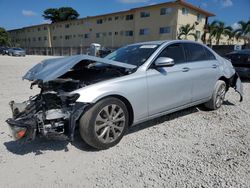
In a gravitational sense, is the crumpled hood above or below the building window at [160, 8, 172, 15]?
below

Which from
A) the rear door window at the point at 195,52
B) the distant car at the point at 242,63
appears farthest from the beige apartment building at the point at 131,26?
the rear door window at the point at 195,52

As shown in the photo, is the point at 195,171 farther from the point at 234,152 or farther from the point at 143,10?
the point at 143,10

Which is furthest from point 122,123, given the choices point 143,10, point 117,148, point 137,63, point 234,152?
point 143,10

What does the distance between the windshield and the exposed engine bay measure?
418 millimetres

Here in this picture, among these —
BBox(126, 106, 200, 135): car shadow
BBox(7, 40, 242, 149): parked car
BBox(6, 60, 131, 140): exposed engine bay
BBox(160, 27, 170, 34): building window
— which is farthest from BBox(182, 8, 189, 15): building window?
BBox(6, 60, 131, 140): exposed engine bay

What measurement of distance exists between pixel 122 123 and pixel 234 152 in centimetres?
175

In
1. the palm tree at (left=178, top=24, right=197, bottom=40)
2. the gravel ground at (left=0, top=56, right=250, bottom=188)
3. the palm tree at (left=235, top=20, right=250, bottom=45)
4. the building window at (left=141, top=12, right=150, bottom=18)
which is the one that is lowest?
the gravel ground at (left=0, top=56, right=250, bottom=188)

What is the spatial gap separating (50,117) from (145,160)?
145cm

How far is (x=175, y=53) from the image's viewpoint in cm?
439

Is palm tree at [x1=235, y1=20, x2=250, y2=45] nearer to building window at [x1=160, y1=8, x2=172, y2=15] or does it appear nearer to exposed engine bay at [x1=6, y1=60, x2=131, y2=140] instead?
building window at [x1=160, y1=8, x2=172, y2=15]

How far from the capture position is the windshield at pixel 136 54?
13.2 feet

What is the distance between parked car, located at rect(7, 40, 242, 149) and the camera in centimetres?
314

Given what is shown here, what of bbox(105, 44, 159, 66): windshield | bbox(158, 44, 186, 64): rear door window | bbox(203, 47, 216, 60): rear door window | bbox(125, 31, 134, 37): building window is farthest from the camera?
bbox(125, 31, 134, 37): building window

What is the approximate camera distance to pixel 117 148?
3.54 m
